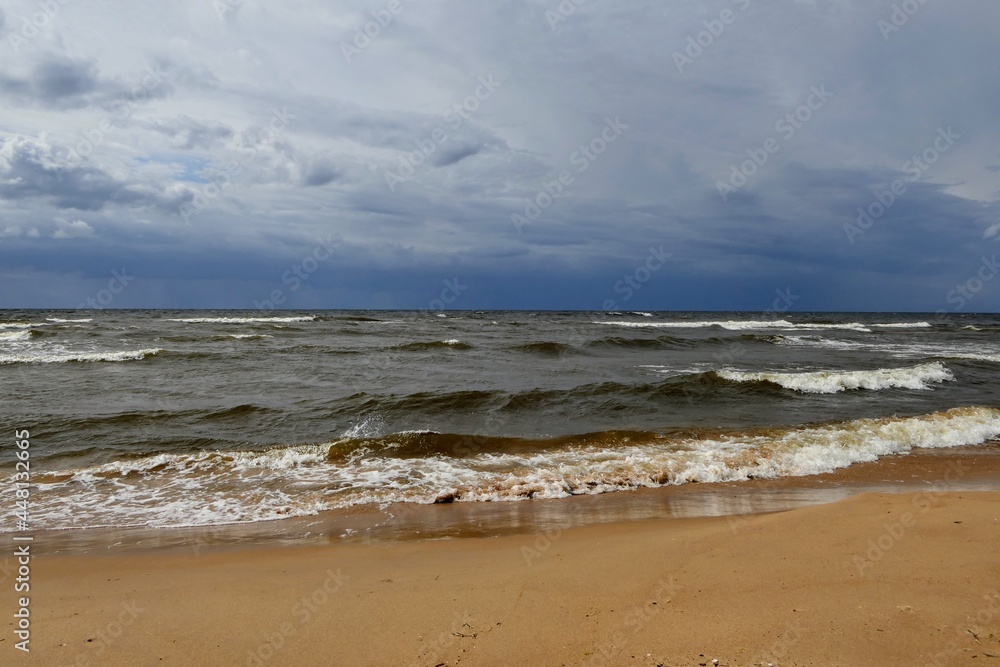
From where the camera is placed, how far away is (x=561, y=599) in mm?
3924

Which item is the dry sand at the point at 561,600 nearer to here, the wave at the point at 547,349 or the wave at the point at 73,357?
the wave at the point at 547,349

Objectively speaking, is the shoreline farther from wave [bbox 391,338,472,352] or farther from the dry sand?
wave [bbox 391,338,472,352]

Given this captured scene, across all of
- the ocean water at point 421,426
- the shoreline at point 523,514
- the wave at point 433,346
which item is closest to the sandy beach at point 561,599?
the shoreline at point 523,514

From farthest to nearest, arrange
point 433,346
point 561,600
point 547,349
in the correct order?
→ point 433,346, point 547,349, point 561,600

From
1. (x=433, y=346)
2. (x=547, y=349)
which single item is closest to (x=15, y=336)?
(x=433, y=346)

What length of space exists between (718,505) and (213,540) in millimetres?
5825

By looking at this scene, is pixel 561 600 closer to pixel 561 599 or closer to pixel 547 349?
pixel 561 599

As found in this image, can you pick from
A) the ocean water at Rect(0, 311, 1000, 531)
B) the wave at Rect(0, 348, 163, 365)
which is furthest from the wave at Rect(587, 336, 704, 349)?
the wave at Rect(0, 348, 163, 365)

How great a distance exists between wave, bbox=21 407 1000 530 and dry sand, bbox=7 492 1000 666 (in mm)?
1561

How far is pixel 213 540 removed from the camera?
5.68 metres

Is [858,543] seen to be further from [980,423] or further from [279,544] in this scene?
[980,423]

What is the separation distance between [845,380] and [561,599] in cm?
1520

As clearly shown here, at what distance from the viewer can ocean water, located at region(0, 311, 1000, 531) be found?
730 centimetres

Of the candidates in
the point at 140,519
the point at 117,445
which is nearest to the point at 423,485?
the point at 140,519
